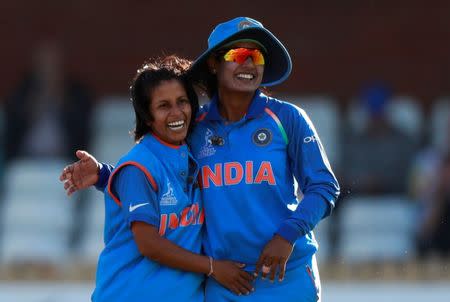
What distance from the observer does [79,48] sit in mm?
10633

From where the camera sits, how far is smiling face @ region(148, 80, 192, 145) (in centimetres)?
452

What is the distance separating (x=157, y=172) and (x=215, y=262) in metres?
0.36

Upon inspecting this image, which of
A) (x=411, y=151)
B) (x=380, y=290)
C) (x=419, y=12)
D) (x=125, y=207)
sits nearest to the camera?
(x=125, y=207)

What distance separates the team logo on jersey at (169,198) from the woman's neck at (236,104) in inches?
15.0

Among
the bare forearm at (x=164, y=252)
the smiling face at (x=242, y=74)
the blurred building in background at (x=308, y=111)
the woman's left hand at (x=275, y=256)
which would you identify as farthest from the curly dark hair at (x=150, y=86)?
the blurred building in background at (x=308, y=111)

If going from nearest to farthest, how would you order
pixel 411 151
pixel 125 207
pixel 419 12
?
pixel 125 207 < pixel 411 151 < pixel 419 12

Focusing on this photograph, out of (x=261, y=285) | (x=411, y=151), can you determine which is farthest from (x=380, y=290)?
(x=261, y=285)

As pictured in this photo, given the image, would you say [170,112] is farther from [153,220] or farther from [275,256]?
[275,256]

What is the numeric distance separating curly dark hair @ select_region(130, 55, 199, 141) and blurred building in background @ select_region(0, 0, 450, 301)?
383cm

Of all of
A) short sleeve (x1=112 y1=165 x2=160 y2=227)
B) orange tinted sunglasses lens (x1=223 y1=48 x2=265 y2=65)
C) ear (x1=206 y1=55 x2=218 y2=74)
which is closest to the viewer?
short sleeve (x1=112 y1=165 x2=160 y2=227)

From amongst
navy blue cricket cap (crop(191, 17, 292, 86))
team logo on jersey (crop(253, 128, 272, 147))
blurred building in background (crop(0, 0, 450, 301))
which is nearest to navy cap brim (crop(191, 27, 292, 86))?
navy blue cricket cap (crop(191, 17, 292, 86))

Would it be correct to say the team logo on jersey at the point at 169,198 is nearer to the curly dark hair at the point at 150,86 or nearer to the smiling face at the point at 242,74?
the curly dark hair at the point at 150,86

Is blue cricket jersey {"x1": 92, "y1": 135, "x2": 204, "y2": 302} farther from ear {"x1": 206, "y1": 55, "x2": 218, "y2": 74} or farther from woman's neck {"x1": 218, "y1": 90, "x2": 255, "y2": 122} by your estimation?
ear {"x1": 206, "y1": 55, "x2": 218, "y2": 74}

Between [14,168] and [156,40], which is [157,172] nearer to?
[14,168]
